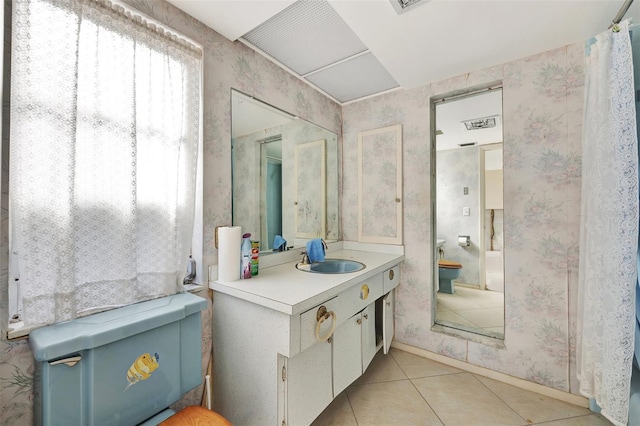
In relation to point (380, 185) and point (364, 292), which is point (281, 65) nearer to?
point (380, 185)

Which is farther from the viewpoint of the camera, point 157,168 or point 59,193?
point 157,168

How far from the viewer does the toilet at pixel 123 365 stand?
812mm

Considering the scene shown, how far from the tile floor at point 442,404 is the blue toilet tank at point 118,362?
885mm

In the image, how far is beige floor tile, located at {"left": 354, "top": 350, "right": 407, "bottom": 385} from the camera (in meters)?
1.83

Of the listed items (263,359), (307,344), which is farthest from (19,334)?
(307,344)

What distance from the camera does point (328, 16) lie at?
1.40 metres

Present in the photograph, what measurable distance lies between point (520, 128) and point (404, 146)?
78cm

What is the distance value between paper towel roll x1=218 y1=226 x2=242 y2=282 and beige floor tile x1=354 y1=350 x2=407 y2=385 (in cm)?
123

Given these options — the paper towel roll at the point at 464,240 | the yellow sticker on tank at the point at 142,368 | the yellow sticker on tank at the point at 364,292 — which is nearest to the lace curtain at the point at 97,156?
the yellow sticker on tank at the point at 142,368

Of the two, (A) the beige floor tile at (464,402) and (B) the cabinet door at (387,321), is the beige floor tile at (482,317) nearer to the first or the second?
(A) the beige floor tile at (464,402)

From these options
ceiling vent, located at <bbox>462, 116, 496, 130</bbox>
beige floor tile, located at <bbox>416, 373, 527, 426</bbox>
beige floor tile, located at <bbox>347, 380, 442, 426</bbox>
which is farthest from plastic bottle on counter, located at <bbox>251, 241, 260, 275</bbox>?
ceiling vent, located at <bbox>462, 116, 496, 130</bbox>

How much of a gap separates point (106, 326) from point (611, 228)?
201 cm

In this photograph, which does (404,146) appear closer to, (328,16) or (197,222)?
(328,16)

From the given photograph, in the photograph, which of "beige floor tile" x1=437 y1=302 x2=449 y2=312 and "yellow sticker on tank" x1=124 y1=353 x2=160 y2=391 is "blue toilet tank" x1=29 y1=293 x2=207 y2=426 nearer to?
"yellow sticker on tank" x1=124 y1=353 x2=160 y2=391
